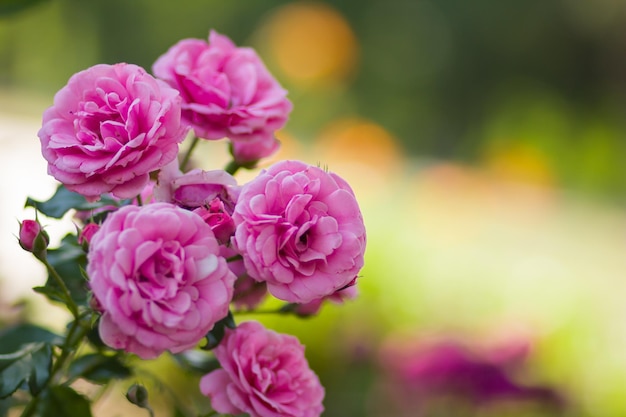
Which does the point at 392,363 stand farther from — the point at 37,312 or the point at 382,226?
the point at 382,226

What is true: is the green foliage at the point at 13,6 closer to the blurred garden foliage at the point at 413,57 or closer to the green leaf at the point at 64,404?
the green leaf at the point at 64,404

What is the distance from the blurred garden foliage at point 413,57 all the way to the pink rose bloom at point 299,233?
148 inches

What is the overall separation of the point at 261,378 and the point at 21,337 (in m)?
0.23

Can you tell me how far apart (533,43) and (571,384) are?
3.86 metres

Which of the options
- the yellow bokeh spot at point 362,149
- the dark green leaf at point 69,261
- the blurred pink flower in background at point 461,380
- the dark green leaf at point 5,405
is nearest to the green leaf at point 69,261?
the dark green leaf at point 69,261

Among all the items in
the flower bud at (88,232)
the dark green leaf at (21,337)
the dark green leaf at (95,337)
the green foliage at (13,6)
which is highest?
the green foliage at (13,6)

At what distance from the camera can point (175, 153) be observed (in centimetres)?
48

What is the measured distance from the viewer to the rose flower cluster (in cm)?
43

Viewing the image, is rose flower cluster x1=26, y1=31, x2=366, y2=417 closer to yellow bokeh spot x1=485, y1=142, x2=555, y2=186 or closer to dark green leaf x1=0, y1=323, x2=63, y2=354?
dark green leaf x1=0, y1=323, x2=63, y2=354

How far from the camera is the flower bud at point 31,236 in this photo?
491 mm

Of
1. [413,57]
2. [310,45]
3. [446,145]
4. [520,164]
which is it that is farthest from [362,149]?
[413,57]

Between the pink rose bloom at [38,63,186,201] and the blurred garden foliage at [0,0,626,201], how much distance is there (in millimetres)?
3727

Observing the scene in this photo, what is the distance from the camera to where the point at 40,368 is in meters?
0.53

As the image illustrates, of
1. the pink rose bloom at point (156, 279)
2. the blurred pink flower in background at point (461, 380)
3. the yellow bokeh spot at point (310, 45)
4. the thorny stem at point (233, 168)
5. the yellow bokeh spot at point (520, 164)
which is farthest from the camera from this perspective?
the yellow bokeh spot at point (310, 45)
